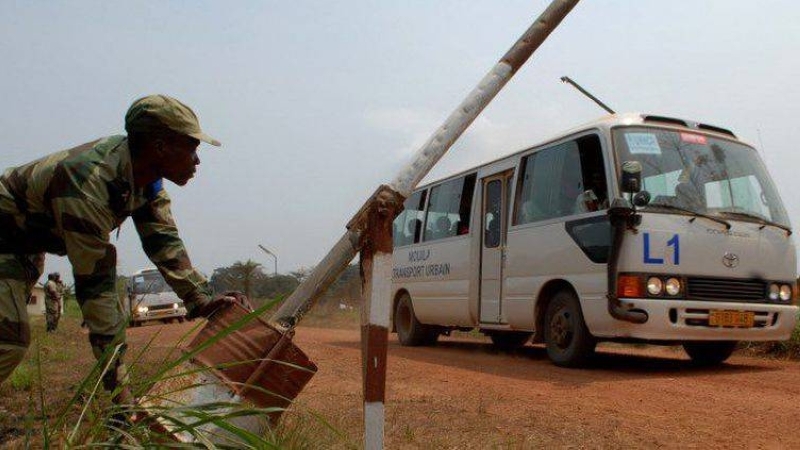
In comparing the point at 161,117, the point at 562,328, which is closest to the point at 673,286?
the point at 562,328

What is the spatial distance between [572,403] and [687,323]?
7.19 ft

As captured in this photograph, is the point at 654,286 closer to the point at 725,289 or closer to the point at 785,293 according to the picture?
the point at 725,289

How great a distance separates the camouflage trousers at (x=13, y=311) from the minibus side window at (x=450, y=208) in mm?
8004

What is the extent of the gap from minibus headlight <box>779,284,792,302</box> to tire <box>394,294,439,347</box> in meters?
5.58

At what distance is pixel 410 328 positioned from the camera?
1246cm

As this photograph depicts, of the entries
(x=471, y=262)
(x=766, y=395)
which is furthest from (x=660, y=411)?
(x=471, y=262)

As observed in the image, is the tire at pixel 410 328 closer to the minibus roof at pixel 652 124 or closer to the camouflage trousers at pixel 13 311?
the minibus roof at pixel 652 124

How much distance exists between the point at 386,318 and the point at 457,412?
238 cm

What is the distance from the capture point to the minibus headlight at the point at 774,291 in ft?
25.4

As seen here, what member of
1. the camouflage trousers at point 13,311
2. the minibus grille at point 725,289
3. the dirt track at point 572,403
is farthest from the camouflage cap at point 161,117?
the minibus grille at point 725,289

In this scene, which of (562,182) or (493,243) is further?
(493,243)

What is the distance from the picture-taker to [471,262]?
10.4 metres

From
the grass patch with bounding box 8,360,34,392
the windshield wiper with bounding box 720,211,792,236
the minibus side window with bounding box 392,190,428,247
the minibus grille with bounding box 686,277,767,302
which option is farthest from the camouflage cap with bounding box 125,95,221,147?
the minibus side window with bounding box 392,190,428,247

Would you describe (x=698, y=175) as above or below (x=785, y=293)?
above
